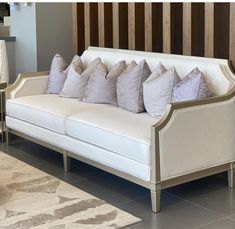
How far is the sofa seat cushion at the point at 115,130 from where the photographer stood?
3602 millimetres

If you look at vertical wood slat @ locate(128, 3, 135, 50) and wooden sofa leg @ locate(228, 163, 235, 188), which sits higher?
vertical wood slat @ locate(128, 3, 135, 50)

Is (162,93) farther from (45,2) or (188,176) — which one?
(45,2)

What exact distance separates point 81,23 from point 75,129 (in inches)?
78.1

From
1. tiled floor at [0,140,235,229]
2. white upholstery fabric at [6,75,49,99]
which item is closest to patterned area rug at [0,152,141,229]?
tiled floor at [0,140,235,229]

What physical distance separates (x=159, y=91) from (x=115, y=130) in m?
0.51

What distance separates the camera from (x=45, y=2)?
622cm

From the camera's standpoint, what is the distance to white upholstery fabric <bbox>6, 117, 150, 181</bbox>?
11.9 ft

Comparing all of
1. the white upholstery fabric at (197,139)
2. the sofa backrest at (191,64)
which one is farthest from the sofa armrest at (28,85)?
the white upholstery fabric at (197,139)

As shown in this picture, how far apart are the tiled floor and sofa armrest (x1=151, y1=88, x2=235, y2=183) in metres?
0.23

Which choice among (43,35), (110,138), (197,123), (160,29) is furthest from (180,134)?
(43,35)

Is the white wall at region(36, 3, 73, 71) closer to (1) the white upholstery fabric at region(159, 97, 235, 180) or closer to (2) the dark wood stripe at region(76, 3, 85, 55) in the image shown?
(2) the dark wood stripe at region(76, 3, 85, 55)

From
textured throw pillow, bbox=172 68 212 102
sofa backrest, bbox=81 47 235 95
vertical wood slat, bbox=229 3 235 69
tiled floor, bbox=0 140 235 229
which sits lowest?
tiled floor, bbox=0 140 235 229

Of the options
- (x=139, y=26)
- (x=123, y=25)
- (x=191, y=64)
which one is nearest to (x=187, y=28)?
(x=191, y=64)

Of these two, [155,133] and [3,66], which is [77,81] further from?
[155,133]
